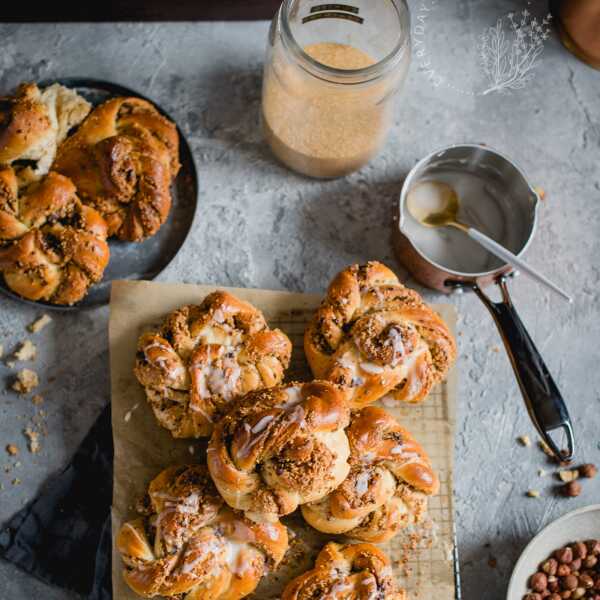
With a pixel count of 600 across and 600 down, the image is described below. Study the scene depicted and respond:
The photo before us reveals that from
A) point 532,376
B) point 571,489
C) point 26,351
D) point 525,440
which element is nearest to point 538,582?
point 571,489

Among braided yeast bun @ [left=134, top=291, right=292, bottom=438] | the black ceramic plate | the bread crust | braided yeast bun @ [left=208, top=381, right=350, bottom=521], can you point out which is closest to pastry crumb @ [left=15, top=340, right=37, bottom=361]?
the black ceramic plate

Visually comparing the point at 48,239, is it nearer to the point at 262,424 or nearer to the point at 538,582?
the point at 262,424

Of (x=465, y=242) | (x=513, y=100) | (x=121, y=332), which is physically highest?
(x=513, y=100)

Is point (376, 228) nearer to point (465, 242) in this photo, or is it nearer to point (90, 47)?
point (465, 242)

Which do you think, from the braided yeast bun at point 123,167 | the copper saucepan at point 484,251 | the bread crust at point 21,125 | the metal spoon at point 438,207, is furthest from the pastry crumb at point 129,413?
the metal spoon at point 438,207

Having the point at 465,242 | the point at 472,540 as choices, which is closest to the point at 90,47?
the point at 465,242

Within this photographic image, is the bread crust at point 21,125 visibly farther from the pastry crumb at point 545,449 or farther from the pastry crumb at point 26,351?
the pastry crumb at point 545,449
